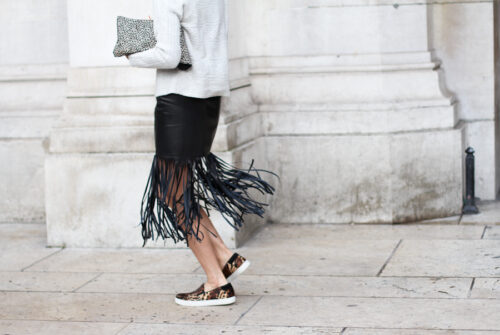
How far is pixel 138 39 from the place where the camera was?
4.83m

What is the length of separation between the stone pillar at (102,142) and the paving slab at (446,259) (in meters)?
1.21

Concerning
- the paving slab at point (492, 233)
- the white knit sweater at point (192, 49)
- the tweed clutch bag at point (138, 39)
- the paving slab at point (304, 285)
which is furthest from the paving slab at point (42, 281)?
the paving slab at point (492, 233)

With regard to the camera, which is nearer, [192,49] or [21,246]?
[192,49]

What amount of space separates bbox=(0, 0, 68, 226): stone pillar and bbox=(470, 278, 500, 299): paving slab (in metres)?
3.84

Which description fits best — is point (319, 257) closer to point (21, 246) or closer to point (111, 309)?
point (111, 309)

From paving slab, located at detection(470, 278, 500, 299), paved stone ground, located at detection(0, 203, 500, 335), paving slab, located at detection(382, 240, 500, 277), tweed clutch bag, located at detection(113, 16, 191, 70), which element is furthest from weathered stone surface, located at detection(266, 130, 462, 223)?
tweed clutch bag, located at detection(113, 16, 191, 70)

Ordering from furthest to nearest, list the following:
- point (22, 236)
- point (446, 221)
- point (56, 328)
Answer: point (22, 236)
point (446, 221)
point (56, 328)

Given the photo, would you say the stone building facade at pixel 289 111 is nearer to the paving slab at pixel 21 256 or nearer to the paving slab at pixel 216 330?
the paving slab at pixel 21 256

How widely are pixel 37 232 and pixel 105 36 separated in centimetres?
171

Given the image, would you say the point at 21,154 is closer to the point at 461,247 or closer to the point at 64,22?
the point at 64,22

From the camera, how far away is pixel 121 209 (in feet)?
21.6

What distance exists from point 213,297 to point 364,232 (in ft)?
6.81

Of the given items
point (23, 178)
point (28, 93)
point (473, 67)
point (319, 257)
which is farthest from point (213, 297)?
point (473, 67)

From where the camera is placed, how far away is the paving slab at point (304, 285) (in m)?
5.22
